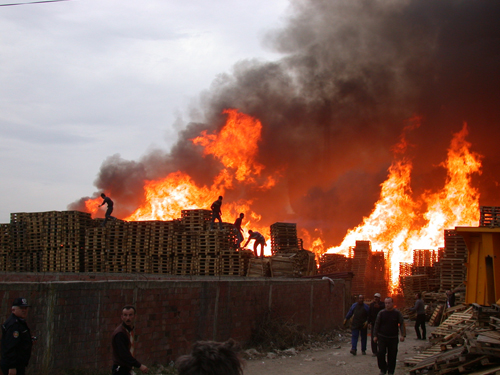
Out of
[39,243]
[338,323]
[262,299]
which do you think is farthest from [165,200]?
[262,299]

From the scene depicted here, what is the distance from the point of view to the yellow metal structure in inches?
434

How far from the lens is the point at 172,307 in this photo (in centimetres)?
1023

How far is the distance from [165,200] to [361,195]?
657 inches

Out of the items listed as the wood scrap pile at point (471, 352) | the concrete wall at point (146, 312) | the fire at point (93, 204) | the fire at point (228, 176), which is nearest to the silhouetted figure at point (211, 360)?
the concrete wall at point (146, 312)

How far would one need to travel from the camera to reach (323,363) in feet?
37.2

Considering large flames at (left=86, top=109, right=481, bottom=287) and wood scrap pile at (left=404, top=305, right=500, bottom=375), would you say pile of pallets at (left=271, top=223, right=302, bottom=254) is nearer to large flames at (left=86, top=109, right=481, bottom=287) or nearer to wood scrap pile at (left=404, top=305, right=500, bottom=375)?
large flames at (left=86, top=109, right=481, bottom=287)

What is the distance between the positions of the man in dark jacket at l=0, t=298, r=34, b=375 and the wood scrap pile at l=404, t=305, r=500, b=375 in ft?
22.8

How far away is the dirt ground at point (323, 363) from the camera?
10320mm

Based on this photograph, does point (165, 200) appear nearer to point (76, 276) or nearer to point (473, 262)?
point (76, 276)

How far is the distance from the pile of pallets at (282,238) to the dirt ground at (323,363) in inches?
283

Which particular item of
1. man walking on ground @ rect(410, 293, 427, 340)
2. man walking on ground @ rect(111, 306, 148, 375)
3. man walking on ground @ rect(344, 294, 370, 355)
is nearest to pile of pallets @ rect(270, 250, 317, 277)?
man walking on ground @ rect(410, 293, 427, 340)

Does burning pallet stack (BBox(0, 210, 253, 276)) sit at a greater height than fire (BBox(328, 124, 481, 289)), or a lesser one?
lesser

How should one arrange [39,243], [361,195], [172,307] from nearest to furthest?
[172,307] < [39,243] < [361,195]

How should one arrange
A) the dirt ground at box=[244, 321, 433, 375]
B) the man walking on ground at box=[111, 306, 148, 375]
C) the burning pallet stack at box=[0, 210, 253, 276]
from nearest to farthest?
1. the man walking on ground at box=[111, 306, 148, 375]
2. the dirt ground at box=[244, 321, 433, 375]
3. the burning pallet stack at box=[0, 210, 253, 276]
